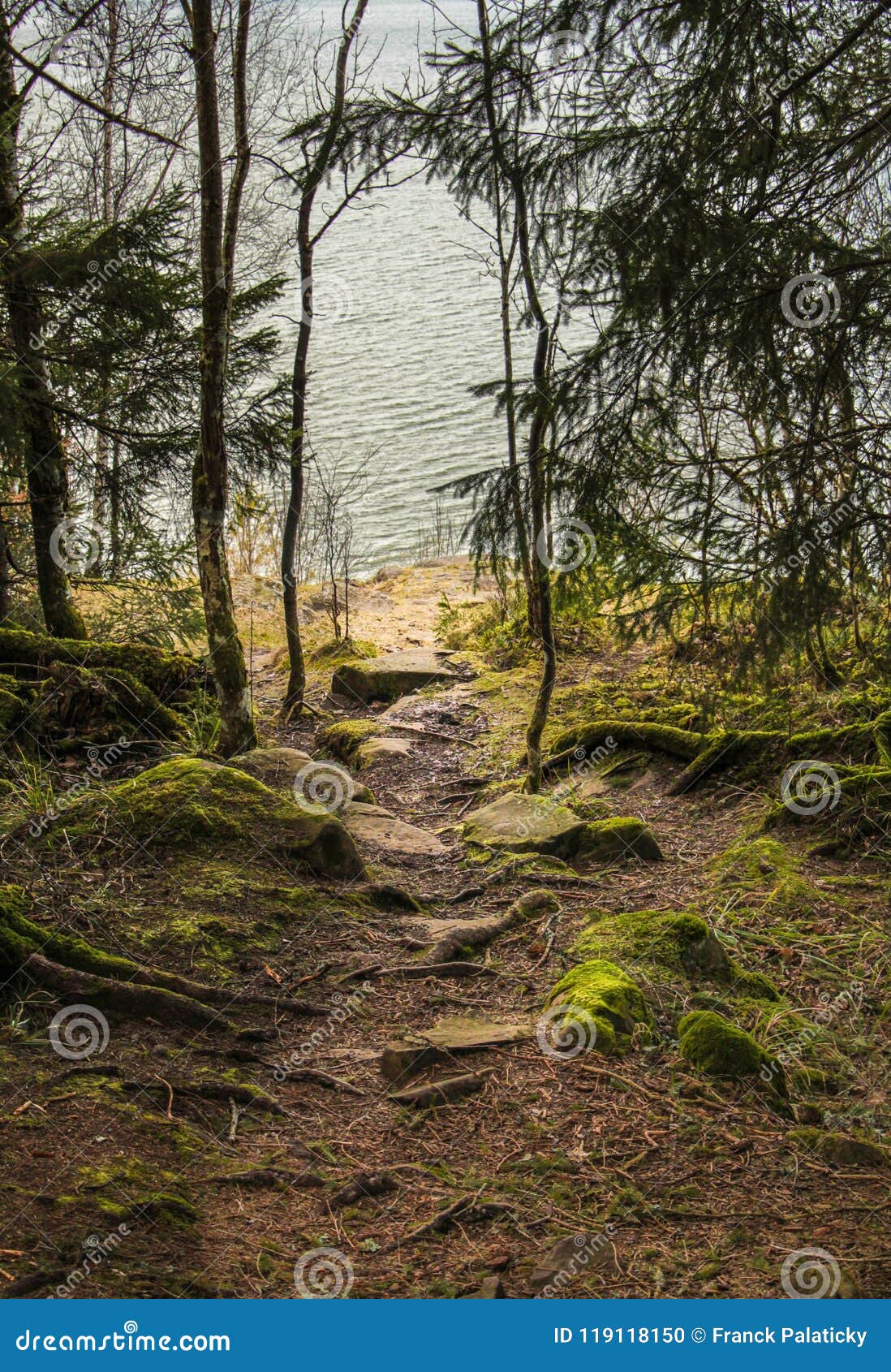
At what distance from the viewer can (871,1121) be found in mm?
3406

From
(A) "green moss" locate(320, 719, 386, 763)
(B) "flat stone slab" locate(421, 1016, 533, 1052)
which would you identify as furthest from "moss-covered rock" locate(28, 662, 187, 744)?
(B) "flat stone slab" locate(421, 1016, 533, 1052)

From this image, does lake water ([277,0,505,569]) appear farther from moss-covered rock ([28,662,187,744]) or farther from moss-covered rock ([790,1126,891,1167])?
moss-covered rock ([790,1126,891,1167])

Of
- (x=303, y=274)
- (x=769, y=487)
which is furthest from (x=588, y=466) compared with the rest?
(x=303, y=274)

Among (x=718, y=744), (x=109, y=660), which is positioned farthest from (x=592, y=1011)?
(x=109, y=660)

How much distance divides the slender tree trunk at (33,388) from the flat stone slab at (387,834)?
319 centimetres

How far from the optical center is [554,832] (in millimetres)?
5883

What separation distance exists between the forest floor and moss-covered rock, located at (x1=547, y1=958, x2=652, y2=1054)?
0.08 m

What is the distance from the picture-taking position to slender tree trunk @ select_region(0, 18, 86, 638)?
7230 millimetres

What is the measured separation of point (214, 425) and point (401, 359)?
16084mm

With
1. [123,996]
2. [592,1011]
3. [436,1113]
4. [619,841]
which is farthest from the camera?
[619,841]

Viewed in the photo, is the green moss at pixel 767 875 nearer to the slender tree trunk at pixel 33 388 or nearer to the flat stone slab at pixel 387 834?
the flat stone slab at pixel 387 834

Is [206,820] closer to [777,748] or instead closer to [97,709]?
[97,709]

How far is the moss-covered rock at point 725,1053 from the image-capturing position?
11.9ft

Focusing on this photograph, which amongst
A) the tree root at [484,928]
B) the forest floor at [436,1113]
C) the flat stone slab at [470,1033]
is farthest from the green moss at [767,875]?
the flat stone slab at [470,1033]
